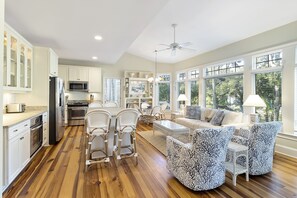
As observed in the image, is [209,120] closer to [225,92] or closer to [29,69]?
[225,92]

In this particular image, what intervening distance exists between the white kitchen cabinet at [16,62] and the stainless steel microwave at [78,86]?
2.98 m

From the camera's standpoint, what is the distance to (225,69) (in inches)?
231

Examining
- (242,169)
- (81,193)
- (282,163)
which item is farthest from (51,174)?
(282,163)

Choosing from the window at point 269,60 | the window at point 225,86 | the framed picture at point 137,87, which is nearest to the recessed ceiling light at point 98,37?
the framed picture at point 137,87

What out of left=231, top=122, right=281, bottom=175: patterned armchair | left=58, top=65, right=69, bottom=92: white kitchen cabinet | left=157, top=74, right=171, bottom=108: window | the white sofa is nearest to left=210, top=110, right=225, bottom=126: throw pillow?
the white sofa

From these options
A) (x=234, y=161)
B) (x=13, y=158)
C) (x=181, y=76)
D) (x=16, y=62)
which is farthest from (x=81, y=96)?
(x=234, y=161)

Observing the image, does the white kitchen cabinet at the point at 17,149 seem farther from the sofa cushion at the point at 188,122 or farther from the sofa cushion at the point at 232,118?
the sofa cushion at the point at 232,118

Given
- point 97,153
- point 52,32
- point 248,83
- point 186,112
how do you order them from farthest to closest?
point 186,112 < point 248,83 < point 52,32 < point 97,153

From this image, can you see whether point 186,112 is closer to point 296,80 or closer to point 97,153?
point 296,80

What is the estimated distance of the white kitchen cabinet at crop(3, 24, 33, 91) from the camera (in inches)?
114

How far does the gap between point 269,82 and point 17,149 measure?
18.4ft

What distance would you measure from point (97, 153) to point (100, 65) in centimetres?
531

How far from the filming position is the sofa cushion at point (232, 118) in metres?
4.43

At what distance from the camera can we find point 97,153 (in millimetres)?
3592
